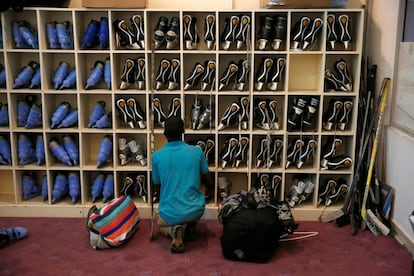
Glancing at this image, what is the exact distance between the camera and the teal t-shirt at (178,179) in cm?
327

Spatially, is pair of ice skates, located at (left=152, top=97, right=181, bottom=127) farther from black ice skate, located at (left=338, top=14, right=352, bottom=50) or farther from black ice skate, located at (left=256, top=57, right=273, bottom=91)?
black ice skate, located at (left=338, top=14, right=352, bottom=50)

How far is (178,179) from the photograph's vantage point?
328cm

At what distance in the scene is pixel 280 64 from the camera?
12.4 ft

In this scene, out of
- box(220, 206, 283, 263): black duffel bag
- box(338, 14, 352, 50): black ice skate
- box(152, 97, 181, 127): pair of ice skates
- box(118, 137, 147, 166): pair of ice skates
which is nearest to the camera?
box(220, 206, 283, 263): black duffel bag

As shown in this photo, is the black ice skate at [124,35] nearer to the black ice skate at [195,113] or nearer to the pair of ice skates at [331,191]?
the black ice skate at [195,113]

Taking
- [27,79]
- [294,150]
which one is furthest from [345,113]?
[27,79]

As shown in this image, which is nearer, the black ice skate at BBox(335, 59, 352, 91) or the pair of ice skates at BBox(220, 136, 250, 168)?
the black ice skate at BBox(335, 59, 352, 91)

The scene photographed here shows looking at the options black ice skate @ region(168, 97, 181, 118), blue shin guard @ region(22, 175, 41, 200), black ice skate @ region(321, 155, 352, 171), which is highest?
black ice skate @ region(168, 97, 181, 118)

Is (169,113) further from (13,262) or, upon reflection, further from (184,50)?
(13,262)

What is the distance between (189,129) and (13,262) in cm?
163

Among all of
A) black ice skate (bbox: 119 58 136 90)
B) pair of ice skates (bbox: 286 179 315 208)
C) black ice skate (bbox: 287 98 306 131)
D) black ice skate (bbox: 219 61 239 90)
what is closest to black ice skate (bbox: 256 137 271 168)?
black ice skate (bbox: 287 98 306 131)

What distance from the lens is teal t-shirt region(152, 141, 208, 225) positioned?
3.27m

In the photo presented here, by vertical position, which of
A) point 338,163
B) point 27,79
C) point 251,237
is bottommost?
point 251,237

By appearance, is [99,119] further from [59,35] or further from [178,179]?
[178,179]
